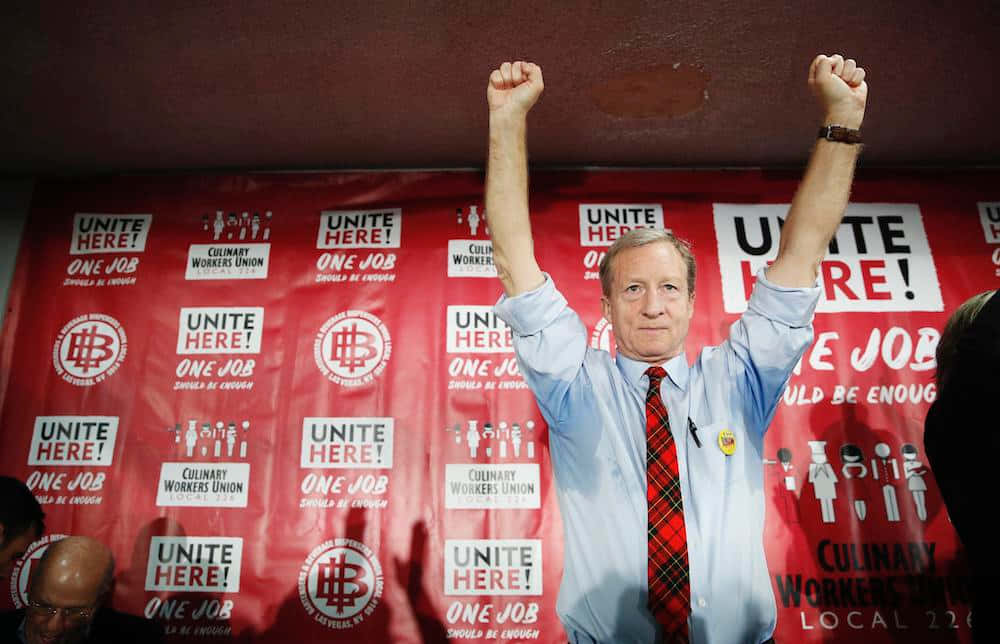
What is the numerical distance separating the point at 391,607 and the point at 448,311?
1.35 meters

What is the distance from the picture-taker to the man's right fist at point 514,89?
1233 millimetres

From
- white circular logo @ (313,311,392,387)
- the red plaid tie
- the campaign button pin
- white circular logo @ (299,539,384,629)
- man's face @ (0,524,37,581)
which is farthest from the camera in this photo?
white circular logo @ (313,311,392,387)

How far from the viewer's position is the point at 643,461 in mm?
1284

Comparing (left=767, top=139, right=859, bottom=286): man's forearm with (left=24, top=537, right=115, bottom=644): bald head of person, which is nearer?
(left=767, top=139, right=859, bottom=286): man's forearm

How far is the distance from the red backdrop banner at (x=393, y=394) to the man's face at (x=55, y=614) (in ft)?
1.78

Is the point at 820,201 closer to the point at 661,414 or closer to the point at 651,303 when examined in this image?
the point at 651,303

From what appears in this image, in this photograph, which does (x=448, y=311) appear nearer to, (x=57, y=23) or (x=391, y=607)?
(x=391, y=607)

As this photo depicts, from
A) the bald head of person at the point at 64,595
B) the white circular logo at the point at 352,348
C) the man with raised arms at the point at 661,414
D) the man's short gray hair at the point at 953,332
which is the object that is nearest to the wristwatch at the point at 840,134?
the man with raised arms at the point at 661,414

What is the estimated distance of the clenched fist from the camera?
49.4 inches

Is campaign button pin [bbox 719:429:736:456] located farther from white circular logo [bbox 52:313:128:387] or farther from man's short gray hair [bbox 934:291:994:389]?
white circular logo [bbox 52:313:128:387]

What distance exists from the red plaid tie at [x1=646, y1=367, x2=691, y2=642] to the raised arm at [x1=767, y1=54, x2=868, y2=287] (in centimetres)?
43

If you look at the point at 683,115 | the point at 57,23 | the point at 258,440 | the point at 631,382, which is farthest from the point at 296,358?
the point at 683,115

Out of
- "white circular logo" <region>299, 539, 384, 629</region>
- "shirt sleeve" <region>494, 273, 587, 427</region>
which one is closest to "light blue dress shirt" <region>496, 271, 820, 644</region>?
"shirt sleeve" <region>494, 273, 587, 427</region>

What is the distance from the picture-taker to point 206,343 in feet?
9.58
